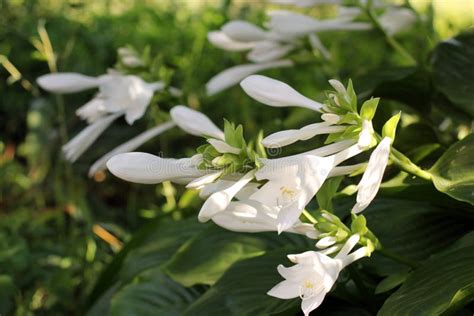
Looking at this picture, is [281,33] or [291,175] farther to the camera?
[281,33]

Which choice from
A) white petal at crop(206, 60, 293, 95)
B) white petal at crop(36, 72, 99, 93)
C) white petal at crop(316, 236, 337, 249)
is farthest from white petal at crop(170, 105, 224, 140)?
white petal at crop(206, 60, 293, 95)

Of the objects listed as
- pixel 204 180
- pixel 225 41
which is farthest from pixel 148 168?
pixel 225 41

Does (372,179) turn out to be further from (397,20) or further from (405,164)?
(397,20)

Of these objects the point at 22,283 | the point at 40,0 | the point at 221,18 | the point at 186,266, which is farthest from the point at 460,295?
the point at 40,0

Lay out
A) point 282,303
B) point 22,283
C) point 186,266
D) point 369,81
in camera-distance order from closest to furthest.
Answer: point 282,303, point 186,266, point 369,81, point 22,283

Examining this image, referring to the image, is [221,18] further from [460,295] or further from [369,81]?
[460,295]

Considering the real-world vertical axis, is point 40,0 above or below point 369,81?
below
